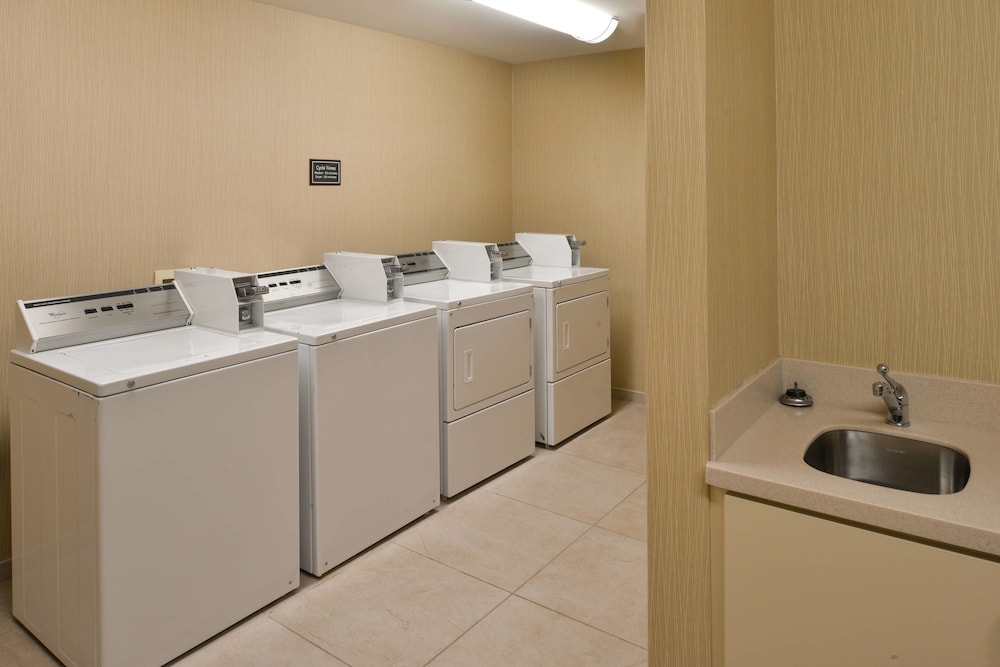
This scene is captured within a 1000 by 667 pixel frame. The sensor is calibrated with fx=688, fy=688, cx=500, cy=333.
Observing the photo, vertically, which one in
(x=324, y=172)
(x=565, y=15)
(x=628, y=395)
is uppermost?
(x=565, y=15)

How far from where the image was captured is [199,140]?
3.04 m

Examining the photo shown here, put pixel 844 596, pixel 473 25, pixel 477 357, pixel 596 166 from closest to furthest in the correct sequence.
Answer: pixel 844 596 → pixel 477 357 → pixel 473 25 → pixel 596 166

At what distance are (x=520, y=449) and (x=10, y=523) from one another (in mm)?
2292

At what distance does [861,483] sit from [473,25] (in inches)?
127

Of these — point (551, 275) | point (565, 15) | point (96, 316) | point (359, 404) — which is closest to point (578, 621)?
point (359, 404)

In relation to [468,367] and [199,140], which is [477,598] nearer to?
[468,367]

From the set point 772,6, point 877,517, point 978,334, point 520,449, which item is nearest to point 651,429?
point 877,517

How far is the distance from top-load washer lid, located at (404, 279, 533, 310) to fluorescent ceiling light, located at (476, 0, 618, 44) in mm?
1330

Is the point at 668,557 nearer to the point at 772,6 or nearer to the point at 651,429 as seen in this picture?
the point at 651,429

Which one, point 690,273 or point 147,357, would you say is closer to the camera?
point 690,273

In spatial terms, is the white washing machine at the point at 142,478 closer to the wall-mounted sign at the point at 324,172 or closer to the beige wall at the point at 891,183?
the wall-mounted sign at the point at 324,172

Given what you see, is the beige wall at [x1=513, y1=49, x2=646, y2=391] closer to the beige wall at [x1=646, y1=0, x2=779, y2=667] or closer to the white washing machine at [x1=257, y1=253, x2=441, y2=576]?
the white washing machine at [x1=257, y1=253, x2=441, y2=576]

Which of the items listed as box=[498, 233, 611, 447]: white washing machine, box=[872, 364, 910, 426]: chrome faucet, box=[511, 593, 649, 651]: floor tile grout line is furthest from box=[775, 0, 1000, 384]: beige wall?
box=[498, 233, 611, 447]: white washing machine

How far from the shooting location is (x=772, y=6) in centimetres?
195
